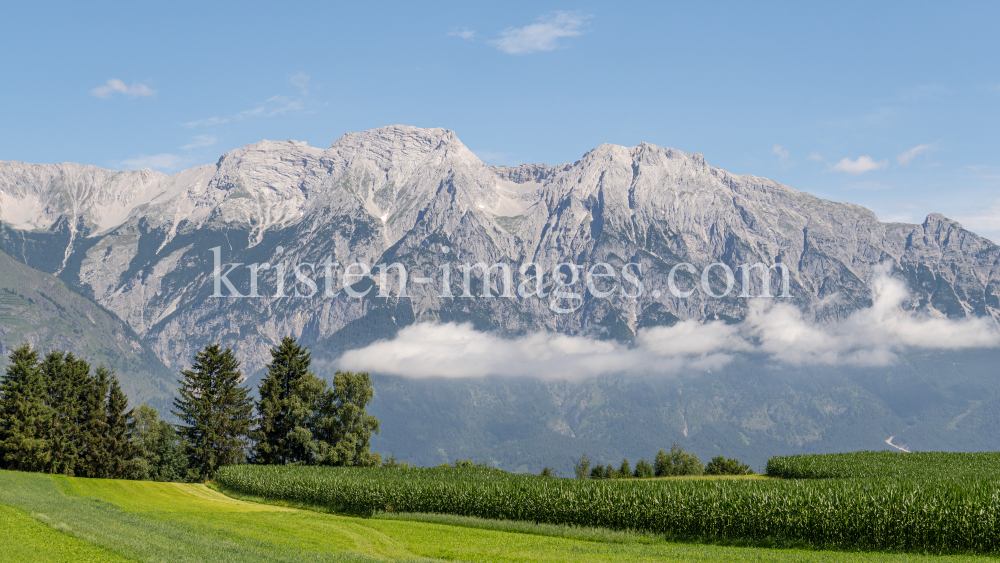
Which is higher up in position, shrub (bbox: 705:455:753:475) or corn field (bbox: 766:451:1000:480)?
corn field (bbox: 766:451:1000:480)

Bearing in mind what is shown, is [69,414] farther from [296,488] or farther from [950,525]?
[950,525]

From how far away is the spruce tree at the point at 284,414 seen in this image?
337 ft

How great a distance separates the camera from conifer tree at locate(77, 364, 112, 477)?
106812 mm

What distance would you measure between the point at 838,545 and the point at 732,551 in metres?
8.04

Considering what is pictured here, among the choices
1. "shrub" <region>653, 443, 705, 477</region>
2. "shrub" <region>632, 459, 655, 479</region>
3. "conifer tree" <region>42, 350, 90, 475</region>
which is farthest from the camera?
"shrub" <region>653, 443, 705, 477</region>

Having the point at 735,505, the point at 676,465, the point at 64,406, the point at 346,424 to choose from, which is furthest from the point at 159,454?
the point at 676,465

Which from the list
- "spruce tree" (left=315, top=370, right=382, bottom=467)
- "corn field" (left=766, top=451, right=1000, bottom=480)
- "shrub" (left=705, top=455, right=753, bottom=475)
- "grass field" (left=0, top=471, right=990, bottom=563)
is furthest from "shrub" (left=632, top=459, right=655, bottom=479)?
"grass field" (left=0, top=471, right=990, bottom=563)

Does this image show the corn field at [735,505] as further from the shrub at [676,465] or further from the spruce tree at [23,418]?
the shrub at [676,465]

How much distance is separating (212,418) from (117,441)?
18.8 metres

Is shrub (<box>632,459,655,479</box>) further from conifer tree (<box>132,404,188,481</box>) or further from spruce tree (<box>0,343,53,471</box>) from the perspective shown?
spruce tree (<box>0,343,53,471</box>)

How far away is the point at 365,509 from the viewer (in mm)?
65875

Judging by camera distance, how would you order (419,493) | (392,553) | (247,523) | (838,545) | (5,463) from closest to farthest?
(392,553) → (838,545) → (247,523) → (419,493) → (5,463)

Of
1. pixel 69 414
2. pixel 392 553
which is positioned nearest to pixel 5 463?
pixel 69 414

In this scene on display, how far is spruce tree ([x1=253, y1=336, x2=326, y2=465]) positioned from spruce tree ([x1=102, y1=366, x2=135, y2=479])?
2319 centimetres
